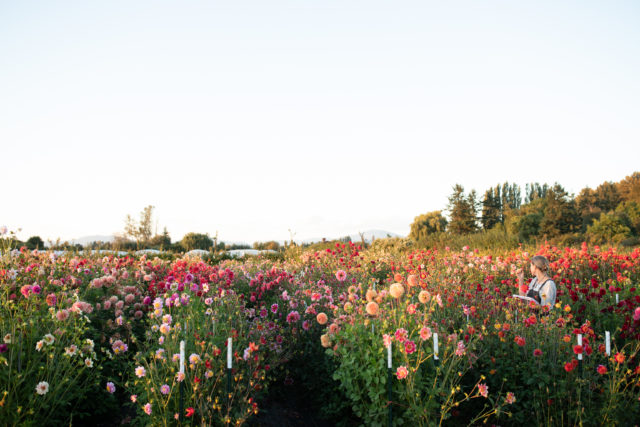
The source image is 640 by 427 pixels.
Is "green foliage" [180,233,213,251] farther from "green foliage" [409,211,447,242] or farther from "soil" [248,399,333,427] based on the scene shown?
"green foliage" [409,211,447,242]

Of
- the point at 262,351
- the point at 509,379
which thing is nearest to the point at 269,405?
the point at 262,351

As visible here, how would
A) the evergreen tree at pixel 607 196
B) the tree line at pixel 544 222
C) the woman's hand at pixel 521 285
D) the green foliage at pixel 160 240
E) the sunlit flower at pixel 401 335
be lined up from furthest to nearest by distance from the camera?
the evergreen tree at pixel 607 196
the green foliage at pixel 160 240
the tree line at pixel 544 222
the woman's hand at pixel 521 285
the sunlit flower at pixel 401 335

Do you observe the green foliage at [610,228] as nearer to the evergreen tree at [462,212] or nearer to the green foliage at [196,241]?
the evergreen tree at [462,212]

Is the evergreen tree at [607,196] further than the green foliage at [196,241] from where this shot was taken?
Yes

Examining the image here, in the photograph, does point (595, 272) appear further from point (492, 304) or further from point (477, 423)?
point (477, 423)

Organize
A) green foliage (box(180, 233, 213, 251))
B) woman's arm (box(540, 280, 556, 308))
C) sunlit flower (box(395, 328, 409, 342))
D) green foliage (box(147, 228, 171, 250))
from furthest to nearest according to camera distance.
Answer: green foliage (box(147, 228, 171, 250)) < green foliage (box(180, 233, 213, 251)) < woman's arm (box(540, 280, 556, 308)) < sunlit flower (box(395, 328, 409, 342))

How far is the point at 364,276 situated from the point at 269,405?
274 cm

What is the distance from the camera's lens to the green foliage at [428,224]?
39500 mm

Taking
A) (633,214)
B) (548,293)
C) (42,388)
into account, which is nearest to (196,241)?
(548,293)

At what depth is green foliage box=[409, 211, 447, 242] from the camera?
39500 mm

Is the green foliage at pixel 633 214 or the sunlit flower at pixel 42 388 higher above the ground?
the green foliage at pixel 633 214

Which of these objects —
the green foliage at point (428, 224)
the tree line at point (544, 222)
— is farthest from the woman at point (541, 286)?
the green foliage at point (428, 224)

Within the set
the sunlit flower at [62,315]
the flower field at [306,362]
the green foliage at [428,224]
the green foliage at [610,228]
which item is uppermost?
the green foliage at [428,224]

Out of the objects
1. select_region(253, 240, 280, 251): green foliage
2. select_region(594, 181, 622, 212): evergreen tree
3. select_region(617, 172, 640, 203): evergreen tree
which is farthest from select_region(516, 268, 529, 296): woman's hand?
select_region(594, 181, 622, 212): evergreen tree
